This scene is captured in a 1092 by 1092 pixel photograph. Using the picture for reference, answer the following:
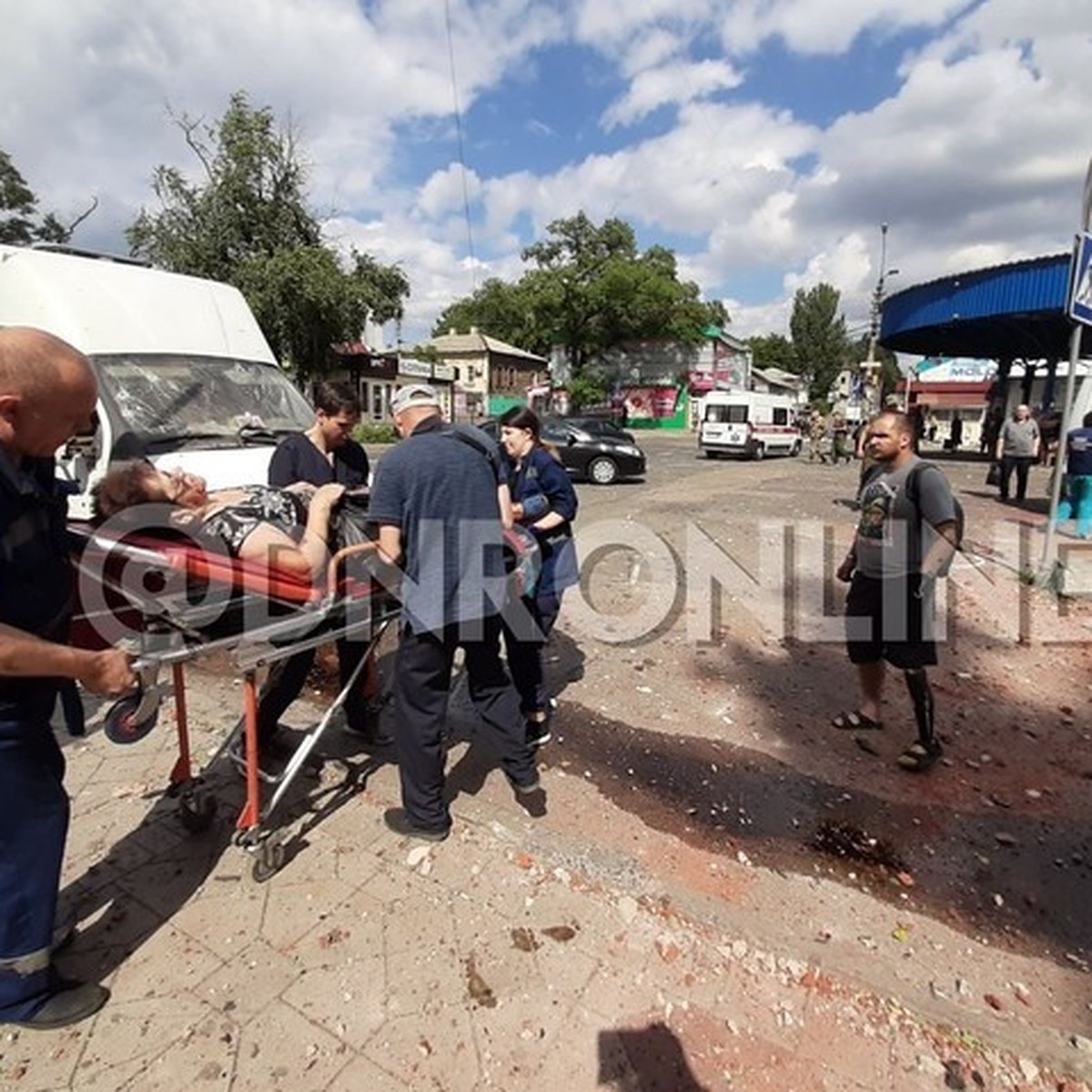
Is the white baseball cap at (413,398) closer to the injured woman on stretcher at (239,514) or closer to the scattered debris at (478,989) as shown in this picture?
the injured woman on stretcher at (239,514)

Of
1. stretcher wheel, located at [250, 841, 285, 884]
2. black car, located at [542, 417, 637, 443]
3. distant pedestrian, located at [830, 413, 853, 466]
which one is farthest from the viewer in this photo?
distant pedestrian, located at [830, 413, 853, 466]

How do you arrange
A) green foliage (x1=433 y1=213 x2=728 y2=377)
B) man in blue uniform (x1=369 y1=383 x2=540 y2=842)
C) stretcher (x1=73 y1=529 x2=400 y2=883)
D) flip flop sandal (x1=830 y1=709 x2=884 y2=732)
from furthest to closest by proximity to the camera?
green foliage (x1=433 y1=213 x2=728 y2=377) → flip flop sandal (x1=830 y1=709 x2=884 y2=732) → man in blue uniform (x1=369 y1=383 x2=540 y2=842) → stretcher (x1=73 y1=529 x2=400 y2=883)

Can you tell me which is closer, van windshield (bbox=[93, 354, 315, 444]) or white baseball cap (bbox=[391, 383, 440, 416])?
white baseball cap (bbox=[391, 383, 440, 416])

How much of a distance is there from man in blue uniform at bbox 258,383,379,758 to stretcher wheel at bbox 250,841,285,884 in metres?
0.84

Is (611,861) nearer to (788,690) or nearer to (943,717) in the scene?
(788,690)

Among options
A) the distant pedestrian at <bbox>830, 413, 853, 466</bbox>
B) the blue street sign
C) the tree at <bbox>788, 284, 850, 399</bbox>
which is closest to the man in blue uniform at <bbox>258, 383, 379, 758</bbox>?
the blue street sign

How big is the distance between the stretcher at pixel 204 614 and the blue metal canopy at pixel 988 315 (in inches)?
655

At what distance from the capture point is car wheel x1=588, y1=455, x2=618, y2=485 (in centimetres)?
1559

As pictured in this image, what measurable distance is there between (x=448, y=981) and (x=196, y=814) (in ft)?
4.65

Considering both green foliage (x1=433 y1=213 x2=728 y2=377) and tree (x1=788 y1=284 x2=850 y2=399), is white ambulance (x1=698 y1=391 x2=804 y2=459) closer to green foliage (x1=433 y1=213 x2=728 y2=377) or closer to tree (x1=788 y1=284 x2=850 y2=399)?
green foliage (x1=433 y1=213 x2=728 y2=377)

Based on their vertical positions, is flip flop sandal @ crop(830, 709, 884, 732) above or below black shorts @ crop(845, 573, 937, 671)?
below

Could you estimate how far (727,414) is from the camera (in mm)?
24234

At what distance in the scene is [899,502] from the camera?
3.50 metres

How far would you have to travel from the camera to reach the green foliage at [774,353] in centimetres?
8244
